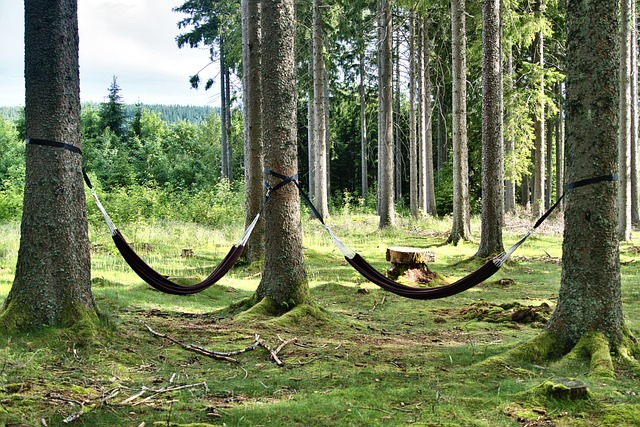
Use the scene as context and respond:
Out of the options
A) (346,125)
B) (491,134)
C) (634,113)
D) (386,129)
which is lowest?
(491,134)

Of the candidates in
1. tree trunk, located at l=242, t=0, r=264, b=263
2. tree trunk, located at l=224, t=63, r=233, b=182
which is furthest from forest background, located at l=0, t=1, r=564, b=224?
tree trunk, located at l=242, t=0, r=264, b=263

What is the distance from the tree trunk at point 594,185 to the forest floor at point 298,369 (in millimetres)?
379

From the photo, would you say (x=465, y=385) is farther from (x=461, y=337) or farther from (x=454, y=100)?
(x=454, y=100)

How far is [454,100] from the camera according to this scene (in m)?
11.6

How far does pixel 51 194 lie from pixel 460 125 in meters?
9.01

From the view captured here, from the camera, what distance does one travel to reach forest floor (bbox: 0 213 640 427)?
2949 mm

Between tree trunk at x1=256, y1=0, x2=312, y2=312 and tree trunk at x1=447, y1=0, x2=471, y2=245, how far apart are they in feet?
21.9

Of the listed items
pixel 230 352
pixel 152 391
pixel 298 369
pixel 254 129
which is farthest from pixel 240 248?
pixel 254 129

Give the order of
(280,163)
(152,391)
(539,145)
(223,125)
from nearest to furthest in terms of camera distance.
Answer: (152,391) < (280,163) < (539,145) < (223,125)

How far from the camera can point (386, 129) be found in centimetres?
1540

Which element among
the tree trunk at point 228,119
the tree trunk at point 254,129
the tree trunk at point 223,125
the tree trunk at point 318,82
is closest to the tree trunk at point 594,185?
the tree trunk at point 254,129

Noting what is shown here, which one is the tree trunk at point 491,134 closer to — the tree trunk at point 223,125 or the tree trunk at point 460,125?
the tree trunk at point 460,125

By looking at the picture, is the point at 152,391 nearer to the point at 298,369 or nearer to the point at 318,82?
the point at 298,369

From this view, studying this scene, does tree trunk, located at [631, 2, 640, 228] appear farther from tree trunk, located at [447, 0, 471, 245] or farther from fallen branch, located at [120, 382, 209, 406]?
fallen branch, located at [120, 382, 209, 406]
